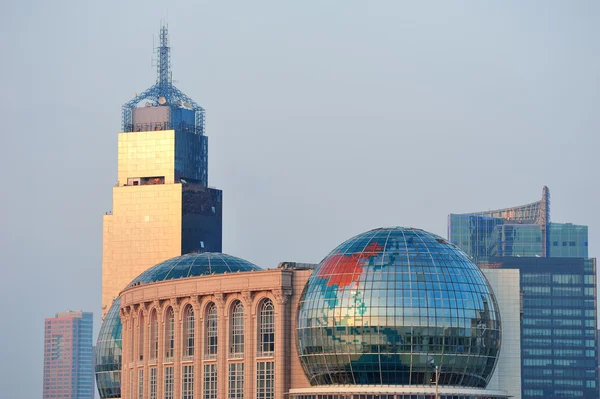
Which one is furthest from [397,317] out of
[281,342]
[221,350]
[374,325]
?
[221,350]

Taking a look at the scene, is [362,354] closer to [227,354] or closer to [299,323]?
[299,323]

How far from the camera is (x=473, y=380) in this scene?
186 metres

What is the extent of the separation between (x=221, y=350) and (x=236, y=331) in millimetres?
3206

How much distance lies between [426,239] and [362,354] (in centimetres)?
1697

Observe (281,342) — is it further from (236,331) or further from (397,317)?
(397,317)

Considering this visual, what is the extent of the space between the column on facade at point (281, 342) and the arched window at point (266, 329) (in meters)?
1.98

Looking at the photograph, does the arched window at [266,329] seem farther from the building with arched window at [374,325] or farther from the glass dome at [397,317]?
the glass dome at [397,317]

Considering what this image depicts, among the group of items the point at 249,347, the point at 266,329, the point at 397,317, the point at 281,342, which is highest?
the point at 397,317

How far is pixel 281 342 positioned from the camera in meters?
190

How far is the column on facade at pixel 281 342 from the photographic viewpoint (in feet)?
621

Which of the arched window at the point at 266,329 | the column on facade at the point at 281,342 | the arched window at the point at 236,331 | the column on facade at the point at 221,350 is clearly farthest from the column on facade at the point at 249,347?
the column on facade at the point at 221,350

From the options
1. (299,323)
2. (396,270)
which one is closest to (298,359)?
(299,323)

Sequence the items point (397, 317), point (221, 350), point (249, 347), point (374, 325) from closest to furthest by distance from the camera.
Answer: point (397, 317) → point (374, 325) → point (249, 347) → point (221, 350)

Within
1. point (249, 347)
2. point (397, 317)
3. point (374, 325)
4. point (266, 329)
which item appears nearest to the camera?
point (397, 317)
